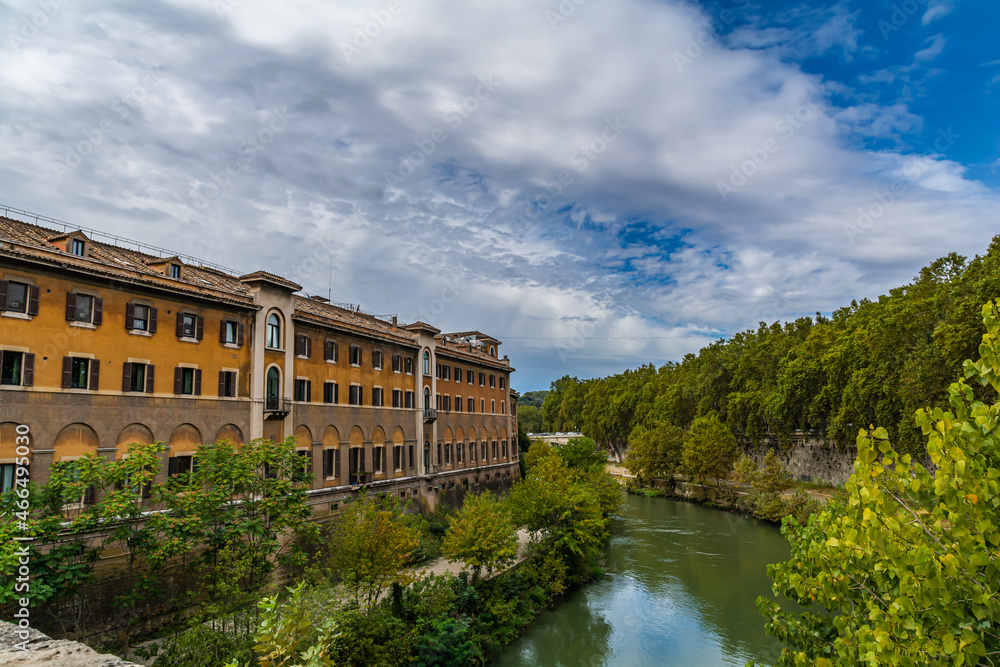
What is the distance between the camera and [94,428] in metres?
21.8

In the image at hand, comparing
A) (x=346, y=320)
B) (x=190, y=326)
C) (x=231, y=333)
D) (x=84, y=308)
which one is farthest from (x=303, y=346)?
(x=84, y=308)

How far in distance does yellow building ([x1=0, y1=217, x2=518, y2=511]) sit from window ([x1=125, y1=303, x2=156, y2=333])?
0.24ft

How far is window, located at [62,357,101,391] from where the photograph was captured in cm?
2125

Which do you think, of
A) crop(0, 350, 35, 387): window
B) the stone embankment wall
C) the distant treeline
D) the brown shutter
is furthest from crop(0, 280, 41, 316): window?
the distant treeline

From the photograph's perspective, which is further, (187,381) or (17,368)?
(187,381)

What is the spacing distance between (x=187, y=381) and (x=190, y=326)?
2.38 meters

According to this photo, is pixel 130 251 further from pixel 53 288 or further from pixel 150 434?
pixel 150 434

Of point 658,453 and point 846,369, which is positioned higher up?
point 846,369

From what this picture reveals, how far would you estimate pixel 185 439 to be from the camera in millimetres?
24781

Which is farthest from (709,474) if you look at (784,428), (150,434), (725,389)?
(150,434)

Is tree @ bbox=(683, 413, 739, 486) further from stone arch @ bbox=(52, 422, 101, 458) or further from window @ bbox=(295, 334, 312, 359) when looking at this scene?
stone arch @ bbox=(52, 422, 101, 458)

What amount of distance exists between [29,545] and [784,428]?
58.2m

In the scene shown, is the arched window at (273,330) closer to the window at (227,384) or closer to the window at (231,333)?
the window at (231,333)

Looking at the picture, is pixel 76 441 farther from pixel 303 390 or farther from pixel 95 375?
pixel 303 390
